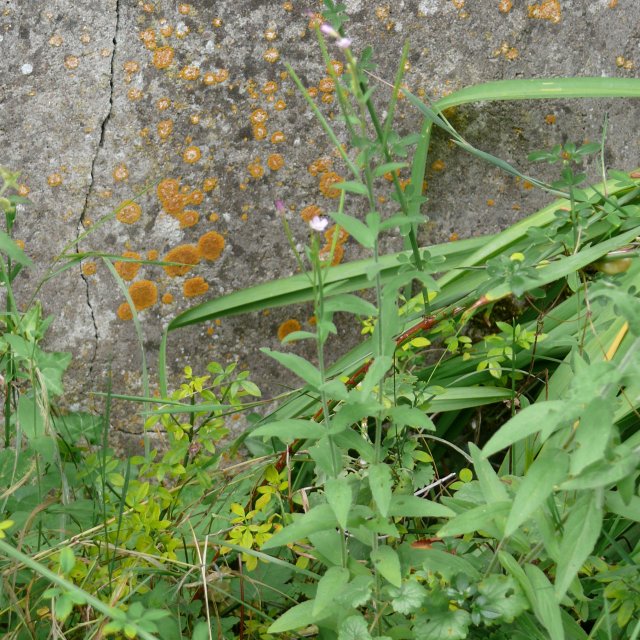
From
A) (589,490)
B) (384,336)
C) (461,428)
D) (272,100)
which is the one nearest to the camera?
(589,490)

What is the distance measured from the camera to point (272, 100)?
1.72 meters

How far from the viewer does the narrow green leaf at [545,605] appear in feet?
2.83

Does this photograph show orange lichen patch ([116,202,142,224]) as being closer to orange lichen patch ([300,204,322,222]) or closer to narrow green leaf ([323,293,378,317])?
orange lichen patch ([300,204,322,222])

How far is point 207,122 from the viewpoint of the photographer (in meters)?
1.72

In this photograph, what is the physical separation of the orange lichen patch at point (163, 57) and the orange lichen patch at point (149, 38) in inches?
0.6

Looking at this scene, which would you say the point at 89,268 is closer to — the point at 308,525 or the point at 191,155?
the point at 191,155

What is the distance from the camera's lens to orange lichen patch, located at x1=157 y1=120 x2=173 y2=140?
1728mm

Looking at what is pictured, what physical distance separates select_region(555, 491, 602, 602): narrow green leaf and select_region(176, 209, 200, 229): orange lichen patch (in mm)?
1158

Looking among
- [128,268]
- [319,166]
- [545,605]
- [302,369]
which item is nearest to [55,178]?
[128,268]

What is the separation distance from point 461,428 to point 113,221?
919 millimetres

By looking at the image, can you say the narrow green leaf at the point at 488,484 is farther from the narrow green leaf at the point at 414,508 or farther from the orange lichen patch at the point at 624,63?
the orange lichen patch at the point at 624,63

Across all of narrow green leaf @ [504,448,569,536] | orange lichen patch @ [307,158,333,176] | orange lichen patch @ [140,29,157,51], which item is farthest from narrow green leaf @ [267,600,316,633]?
orange lichen patch @ [140,29,157,51]

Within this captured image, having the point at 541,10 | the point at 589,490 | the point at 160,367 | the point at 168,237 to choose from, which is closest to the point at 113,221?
the point at 168,237

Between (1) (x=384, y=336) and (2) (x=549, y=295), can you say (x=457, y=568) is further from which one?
(2) (x=549, y=295)
